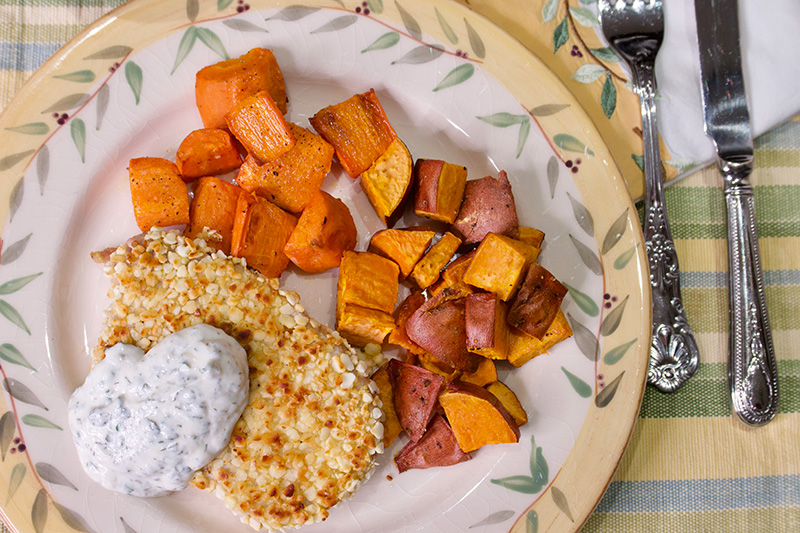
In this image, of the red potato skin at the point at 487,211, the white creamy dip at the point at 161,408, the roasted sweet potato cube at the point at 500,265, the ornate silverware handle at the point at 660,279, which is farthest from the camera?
the ornate silverware handle at the point at 660,279

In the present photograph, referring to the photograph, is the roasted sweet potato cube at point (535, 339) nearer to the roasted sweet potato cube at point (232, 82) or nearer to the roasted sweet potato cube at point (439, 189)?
the roasted sweet potato cube at point (439, 189)

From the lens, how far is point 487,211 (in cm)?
207

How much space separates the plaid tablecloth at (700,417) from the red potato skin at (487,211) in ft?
2.52

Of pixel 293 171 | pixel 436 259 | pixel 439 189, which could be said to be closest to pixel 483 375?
pixel 436 259

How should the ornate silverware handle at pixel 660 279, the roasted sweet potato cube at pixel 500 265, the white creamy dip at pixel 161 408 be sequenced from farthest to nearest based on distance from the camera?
the ornate silverware handle at pixel 660 279 → the roasted sweet potato cube at pixel 500 265 → the white creamy dip at pixel 161 408

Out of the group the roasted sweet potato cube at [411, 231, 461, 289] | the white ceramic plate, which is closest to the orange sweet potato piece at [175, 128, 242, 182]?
the white ceramic plate

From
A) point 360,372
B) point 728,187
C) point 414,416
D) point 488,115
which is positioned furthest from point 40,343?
point 728,187

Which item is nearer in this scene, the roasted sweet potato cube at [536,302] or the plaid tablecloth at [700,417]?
the roasted sweet potato cube at [536,302]

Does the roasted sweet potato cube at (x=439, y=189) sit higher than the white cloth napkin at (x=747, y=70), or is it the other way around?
the white cloth napkin at (x=747, y=70)

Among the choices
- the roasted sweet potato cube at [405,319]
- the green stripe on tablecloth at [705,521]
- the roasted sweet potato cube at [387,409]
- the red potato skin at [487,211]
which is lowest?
the green stripe on tablecloth at [705,521]

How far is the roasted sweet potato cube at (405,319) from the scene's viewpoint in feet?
6.90

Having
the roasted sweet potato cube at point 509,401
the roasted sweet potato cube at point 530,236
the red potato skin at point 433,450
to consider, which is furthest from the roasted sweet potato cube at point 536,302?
the red potato skin at point 433,450

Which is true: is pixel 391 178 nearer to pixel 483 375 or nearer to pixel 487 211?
pixel 487 211

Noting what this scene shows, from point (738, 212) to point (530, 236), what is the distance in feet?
3.21
